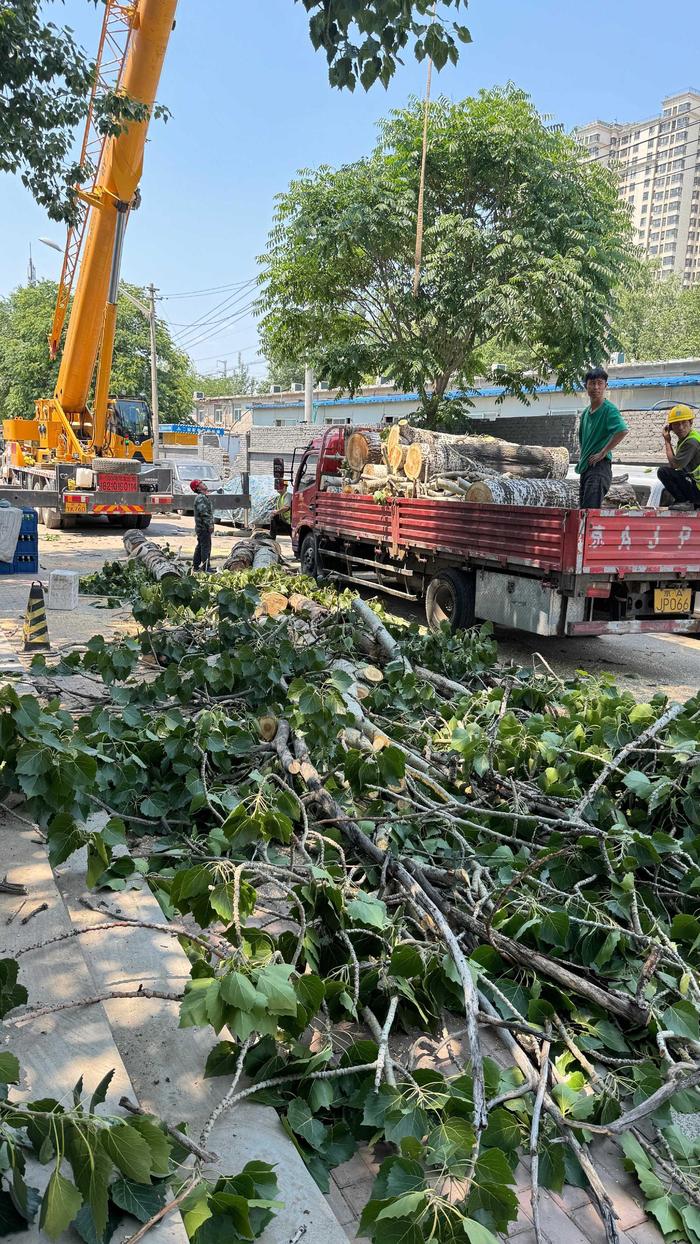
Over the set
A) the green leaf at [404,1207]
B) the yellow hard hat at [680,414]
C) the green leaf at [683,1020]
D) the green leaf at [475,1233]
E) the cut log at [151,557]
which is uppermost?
the yellow hard hat at [680,414]

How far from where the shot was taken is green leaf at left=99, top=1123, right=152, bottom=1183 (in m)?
1.57

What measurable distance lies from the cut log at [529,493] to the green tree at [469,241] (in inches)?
288

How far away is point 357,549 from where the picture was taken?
37.0ft

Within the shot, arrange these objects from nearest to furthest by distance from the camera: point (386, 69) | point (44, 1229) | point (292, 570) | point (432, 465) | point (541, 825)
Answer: point (44, 1229) → point (541, 825) → point (386, 69) → point (432, 465) → point (292, 570)

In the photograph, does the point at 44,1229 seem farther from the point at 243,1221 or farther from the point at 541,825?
the point at 541,825

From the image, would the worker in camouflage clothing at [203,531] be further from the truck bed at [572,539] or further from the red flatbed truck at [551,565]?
the truck bed at [572,539]

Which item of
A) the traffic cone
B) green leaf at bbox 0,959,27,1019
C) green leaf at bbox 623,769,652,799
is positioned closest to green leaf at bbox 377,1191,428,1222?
green leaf at bbox 0,959,27,1019

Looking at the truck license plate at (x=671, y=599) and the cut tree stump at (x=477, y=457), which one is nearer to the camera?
the truck license plate at (x=671, y=599)

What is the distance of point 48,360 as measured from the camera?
34375 mm

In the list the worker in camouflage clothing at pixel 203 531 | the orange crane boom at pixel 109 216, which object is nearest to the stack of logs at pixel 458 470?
the worker in camouflage clothing at pixel 203 531

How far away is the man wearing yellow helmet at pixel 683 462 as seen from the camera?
852 centimetres

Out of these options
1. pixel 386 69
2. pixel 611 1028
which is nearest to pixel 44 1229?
pixel 611 1028

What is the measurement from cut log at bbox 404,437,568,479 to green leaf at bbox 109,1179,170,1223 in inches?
342

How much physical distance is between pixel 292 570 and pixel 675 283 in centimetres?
6598
